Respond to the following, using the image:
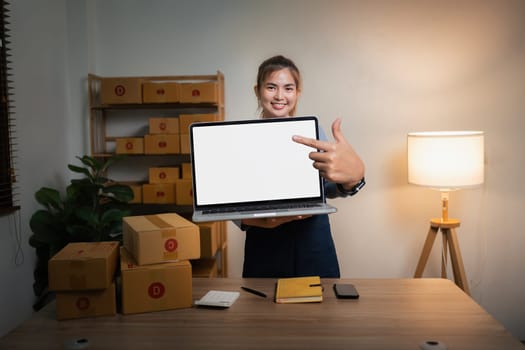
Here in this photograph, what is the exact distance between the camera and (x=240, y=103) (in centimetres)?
351

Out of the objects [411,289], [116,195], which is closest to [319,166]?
[411,289]

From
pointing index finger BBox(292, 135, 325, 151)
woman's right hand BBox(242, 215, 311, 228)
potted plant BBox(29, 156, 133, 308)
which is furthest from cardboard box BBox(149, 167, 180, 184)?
pointing index finger BBox(292, 135, 325, 151)

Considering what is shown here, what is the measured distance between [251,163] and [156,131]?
1.68m

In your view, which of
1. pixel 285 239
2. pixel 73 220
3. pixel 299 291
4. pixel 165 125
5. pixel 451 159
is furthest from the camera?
pixel 165 125

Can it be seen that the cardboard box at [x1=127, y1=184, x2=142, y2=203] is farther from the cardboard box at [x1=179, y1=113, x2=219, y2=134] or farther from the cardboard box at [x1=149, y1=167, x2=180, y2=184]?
the cardboard box at [x1=179, y1=113, x2=219, y2=134]

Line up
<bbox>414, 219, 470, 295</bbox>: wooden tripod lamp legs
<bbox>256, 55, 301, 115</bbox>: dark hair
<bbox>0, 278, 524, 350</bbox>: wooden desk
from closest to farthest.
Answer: <bbox>0, 278, 524, 350</bbox>: wooden desk
<bbox>256, 55, 301, 115</bbox>: dark hair
<bbox>414, 219, 470, 295</bbox>: wooden tripod lamp legs

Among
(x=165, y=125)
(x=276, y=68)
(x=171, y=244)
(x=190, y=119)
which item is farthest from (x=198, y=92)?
(x=171, y=244)

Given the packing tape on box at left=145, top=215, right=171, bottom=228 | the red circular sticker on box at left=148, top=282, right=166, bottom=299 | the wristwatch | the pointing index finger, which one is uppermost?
the pointing index finger

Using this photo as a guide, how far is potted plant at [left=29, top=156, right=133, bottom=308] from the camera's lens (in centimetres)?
287

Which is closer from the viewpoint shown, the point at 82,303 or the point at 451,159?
the point at 82,303

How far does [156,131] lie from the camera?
127 inches

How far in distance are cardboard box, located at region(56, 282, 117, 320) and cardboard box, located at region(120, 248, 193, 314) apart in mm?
39

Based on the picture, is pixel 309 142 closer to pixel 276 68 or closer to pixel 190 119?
pixel 276 68

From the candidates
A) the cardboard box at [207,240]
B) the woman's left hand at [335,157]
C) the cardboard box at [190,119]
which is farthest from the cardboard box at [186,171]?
the woman's left hand at [335,157]
